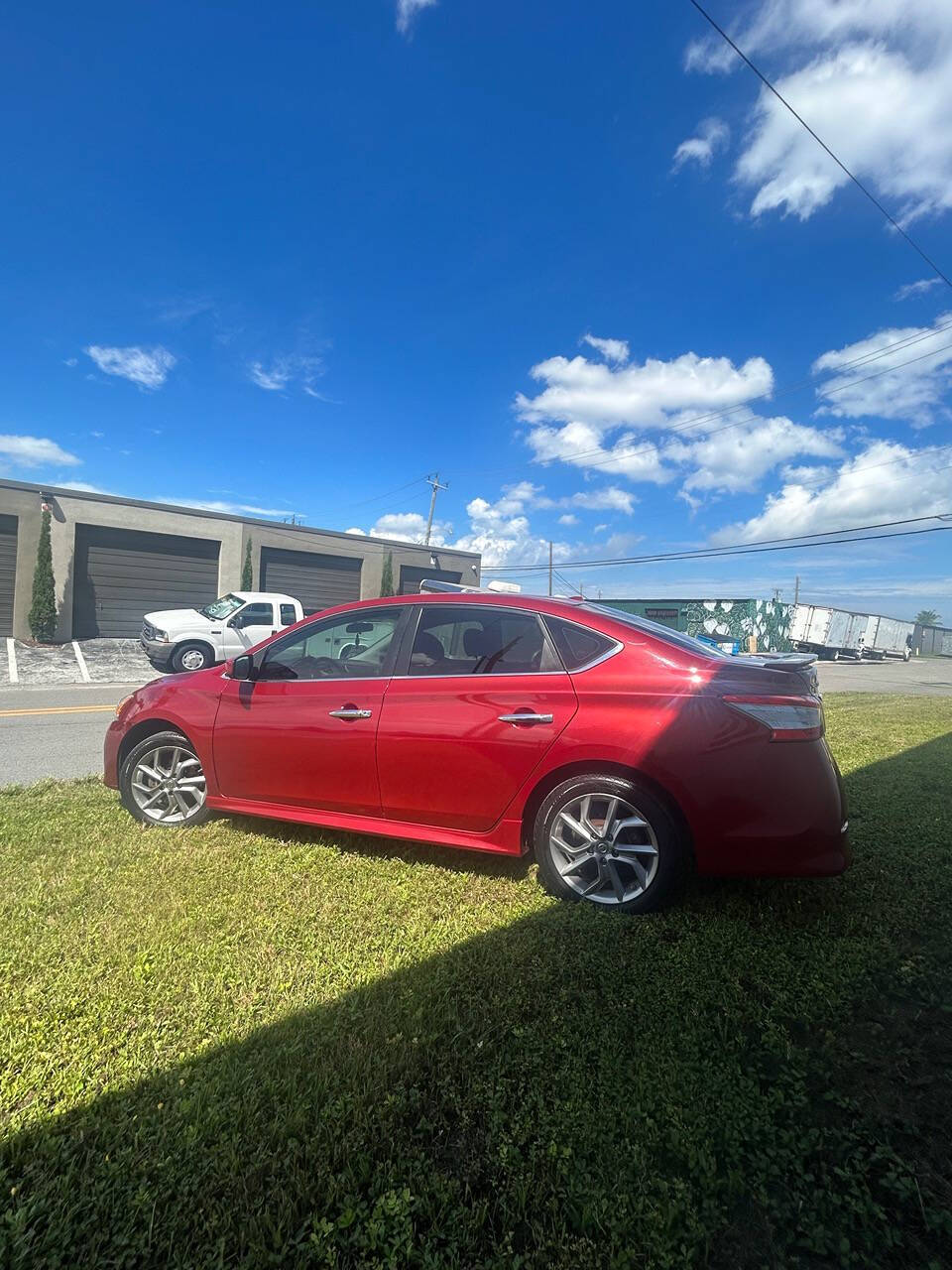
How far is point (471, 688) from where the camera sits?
3102 millimetres

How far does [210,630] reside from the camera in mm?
13742

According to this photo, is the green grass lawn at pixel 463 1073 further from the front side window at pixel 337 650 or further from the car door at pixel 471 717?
the front side window at pixel 337 650

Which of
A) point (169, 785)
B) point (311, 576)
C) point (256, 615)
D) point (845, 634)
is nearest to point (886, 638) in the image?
point (845, 634)

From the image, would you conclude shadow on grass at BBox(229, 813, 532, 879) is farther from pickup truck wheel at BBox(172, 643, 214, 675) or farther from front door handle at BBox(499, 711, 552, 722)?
pickup truck wheel at BBox(172, 643, 214, 675)

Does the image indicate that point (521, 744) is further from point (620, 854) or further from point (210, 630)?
point (210, 630)

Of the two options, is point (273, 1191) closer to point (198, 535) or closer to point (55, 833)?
point (55, 833)

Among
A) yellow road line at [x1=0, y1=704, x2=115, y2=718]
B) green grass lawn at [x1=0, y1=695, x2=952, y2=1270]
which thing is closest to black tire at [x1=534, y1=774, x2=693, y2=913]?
green grass lawn at [x1=0, y1=695, x2=952, y2=1270]

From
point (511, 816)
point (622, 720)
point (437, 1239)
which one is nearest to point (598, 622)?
point (622, 720)

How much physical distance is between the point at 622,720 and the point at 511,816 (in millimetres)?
740

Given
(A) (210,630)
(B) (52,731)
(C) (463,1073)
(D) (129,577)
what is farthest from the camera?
(D) (129,577)

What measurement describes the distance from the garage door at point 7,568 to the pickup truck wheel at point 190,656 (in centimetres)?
780

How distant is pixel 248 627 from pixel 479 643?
40.9ft

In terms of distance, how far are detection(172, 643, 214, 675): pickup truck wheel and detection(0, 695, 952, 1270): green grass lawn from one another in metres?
11.0

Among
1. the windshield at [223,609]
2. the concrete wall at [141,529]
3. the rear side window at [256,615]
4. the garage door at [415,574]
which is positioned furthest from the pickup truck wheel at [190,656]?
the garage door at [415,574]
